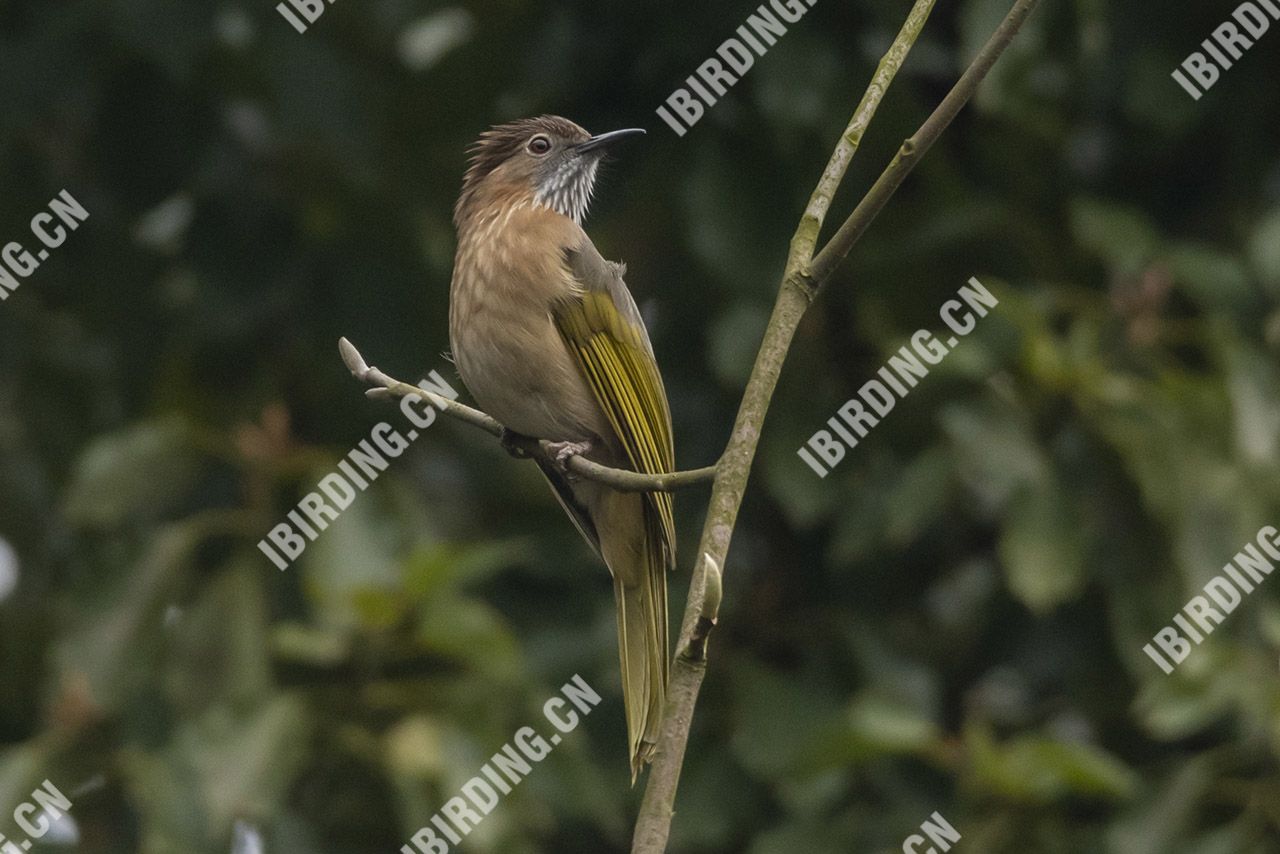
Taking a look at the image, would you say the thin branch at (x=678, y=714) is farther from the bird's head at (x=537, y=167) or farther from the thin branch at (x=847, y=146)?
the bird's head at (x=537, y=167)

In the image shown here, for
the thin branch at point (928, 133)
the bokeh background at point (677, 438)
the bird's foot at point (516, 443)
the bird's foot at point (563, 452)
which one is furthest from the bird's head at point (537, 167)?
the thin branch at point (928, 133)

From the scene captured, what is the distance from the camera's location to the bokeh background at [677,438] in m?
4.85

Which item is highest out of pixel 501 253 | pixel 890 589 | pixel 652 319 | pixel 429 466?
pixel 501 253

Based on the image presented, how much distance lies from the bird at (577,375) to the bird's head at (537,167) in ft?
0.84

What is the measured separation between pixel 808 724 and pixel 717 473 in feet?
10.4

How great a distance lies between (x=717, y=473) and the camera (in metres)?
2.24

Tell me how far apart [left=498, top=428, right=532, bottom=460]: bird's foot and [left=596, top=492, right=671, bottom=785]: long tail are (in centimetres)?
25

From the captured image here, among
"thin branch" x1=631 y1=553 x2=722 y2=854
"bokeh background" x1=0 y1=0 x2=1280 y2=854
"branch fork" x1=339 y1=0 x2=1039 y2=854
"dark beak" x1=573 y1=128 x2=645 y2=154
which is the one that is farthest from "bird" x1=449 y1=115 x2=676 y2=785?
"thin branch" x1=631 y1=553 x2=722 y2=854

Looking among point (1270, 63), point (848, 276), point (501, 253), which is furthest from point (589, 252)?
point (1270, 63)

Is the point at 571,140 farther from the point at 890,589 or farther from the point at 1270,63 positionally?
the point at 1270,63

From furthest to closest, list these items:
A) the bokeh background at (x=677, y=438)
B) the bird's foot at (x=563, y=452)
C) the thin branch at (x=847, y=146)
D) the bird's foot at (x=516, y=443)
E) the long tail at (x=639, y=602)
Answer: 1. the bokeh background at (x=677, y=438)
2. the bird's foot at (x=516, y=443)
3. the bird's foot at (x=563, y=452)
4. the long tail at (x=639, y=602)
5. the thin branch at (x=847, y=146)

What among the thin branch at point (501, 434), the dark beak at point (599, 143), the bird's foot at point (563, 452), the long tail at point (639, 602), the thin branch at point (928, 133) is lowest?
the long tail at point (639, 602)

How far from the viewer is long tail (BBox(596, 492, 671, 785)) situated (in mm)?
3164

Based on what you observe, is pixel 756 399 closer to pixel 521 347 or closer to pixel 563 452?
pixel 563 452
